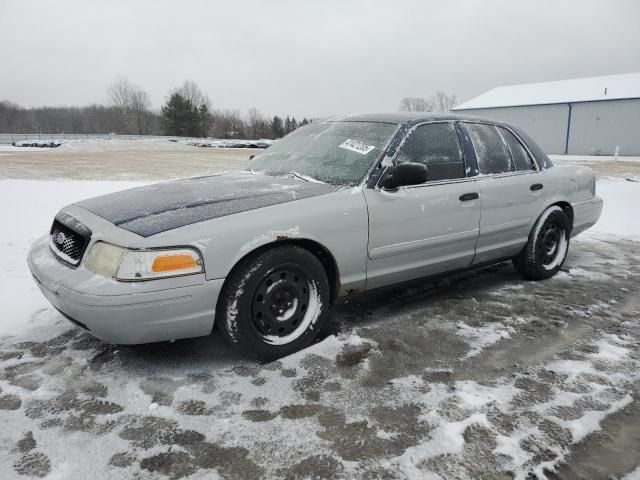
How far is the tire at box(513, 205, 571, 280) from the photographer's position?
4305 millimetres

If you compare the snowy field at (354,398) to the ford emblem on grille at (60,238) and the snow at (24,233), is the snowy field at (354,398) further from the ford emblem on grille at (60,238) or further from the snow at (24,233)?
the ford emblem on grille at (60,238)

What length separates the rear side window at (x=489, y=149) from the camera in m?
3.85

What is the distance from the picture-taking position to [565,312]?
369 cm

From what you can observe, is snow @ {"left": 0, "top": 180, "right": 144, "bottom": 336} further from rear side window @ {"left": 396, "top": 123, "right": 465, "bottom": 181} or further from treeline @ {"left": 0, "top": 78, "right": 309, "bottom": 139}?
treeline @ {"left": 0, "top": 78, "right": 309, "bottom": 139}

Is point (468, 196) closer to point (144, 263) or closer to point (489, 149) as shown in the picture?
point (489, 149)

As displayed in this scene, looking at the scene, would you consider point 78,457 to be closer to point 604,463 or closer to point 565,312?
point 604,463

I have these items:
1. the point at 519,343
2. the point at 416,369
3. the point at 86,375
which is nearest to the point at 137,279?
the point at 86,375

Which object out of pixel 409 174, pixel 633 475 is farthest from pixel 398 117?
pixel 633 475

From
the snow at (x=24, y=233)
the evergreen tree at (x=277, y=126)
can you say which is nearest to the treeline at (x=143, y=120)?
the evergreen tree at (x=277, y=126)

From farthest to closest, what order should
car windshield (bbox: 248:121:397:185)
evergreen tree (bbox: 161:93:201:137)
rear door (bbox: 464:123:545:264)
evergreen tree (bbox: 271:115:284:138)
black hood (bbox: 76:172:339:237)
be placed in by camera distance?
1. evergreen tree (bbox: 271:115:284:138)
2. evergreen tree (bbox: 161:93:201:137)
3. rear door (bbox: 464:123:545:264)
4. car windshield (bbox: 248:121:397:185)
5. black hood (bbox: 76:172:339:237)

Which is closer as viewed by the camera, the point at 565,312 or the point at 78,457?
the point at 78,457

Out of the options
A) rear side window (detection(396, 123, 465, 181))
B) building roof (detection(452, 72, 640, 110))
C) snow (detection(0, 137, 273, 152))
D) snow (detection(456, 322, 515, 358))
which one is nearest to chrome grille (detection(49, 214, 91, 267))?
rear side window (detection(396, 123, 465, 181))

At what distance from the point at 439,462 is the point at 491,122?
310cm

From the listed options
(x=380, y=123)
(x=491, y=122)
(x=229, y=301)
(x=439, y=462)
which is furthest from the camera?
(x=491, y=122)
